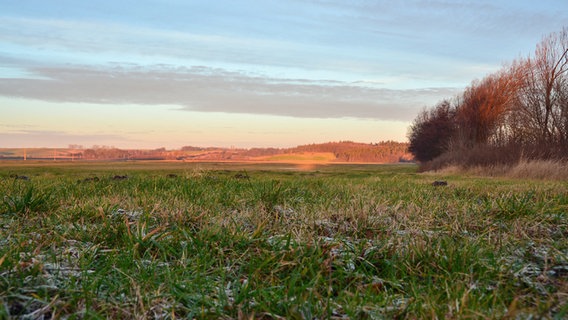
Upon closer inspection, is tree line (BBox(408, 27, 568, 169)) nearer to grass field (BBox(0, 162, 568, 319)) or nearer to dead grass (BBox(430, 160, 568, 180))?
dead grass (BBox(430, 160, 568, 180))

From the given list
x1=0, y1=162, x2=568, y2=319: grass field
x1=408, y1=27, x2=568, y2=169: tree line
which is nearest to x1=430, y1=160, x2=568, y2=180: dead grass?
x1=408, y1=27, x2=568, y2=169: tree line

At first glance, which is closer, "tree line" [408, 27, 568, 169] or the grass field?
the grass field

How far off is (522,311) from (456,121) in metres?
44.9

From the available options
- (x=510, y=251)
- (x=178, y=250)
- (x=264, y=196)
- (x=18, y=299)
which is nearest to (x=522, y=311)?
(x=510, y=251)

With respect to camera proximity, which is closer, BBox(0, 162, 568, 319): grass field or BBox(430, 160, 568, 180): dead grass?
BBox(0, 162, 568, 319): grass field

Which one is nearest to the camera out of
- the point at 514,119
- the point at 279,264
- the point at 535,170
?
the point at 279,264

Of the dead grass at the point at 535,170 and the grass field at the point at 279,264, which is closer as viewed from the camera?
the grass field at the point at 279,264

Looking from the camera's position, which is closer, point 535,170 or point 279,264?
point 279,264

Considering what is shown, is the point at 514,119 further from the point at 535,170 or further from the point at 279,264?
the point at 279,264

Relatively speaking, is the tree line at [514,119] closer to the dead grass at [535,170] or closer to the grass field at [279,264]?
the dead grass at [535,170]

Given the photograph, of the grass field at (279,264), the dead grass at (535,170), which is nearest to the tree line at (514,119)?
the dead grass at (535,170)

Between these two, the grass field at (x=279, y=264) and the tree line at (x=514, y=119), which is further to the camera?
the tree line at (x=514, y=119)

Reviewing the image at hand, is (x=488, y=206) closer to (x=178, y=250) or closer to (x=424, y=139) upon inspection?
(x=178, y=250)

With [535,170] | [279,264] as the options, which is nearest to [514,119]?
[535,170]
